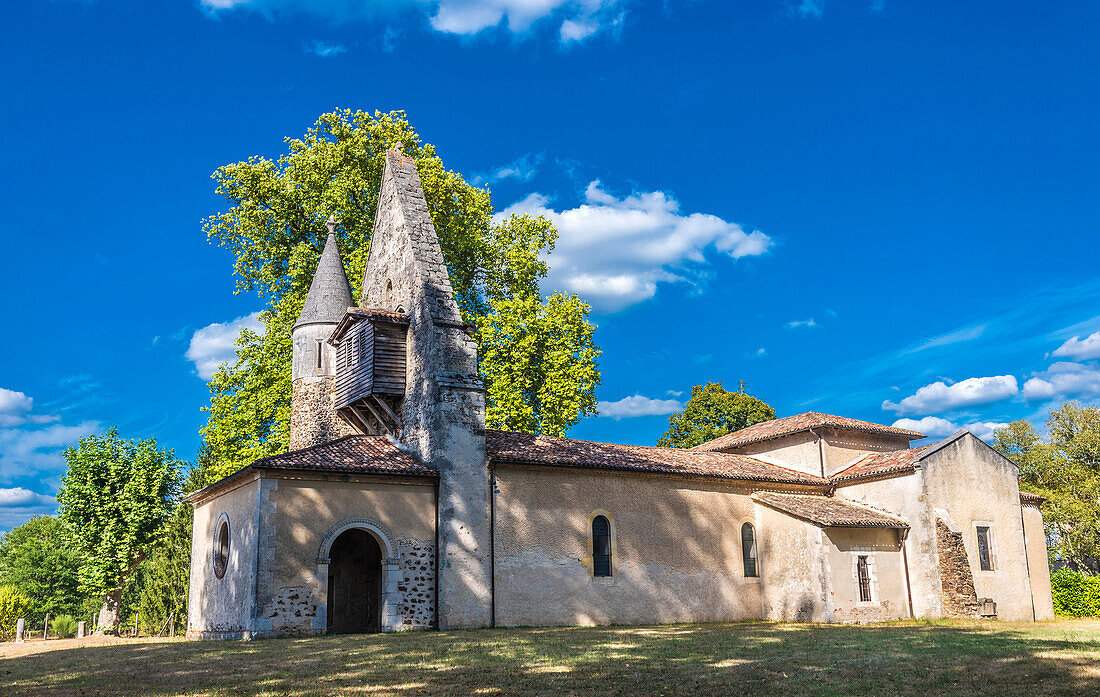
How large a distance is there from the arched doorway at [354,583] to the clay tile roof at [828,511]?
40.9ft

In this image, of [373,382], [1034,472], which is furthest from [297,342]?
[1034,472]

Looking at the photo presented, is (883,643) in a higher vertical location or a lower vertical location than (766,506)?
lower

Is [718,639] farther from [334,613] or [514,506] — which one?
[334,613]

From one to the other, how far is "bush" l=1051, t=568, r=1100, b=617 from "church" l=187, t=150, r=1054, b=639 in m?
2.57

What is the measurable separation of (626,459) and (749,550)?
5.46m

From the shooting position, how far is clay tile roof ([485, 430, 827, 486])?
23844 mm

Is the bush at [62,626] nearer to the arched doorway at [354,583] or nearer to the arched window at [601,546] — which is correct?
the arched doorway at [354,583]

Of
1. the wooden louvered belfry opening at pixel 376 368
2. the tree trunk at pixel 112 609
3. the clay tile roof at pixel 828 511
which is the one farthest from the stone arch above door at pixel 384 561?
the tree trunk at pixel 112 609

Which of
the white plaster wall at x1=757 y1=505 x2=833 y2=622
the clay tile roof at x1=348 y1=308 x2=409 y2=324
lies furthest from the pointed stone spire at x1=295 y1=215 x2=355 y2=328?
the white plaster wall at x1=757 y1=505 x2=833 y2=622

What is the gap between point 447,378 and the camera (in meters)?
22.9

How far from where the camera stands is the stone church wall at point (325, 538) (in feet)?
65.2

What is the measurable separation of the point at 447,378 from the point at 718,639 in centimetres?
975

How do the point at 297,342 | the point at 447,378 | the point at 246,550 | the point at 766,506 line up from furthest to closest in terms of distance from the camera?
the point at 297,342
the point at 766,506
the point at 447,378
the point at 246,550

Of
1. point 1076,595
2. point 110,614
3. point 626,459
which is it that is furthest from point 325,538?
point 1076,595
